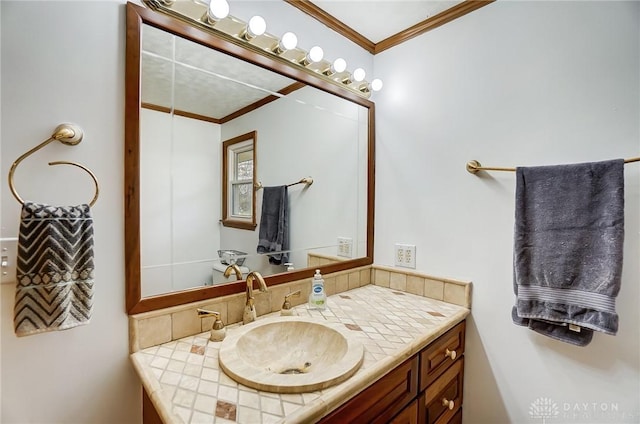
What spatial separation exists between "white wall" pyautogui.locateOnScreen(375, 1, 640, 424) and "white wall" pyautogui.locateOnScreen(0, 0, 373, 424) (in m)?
1.29

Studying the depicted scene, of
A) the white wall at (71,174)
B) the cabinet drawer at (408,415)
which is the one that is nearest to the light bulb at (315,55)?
the white wall at (71,174)

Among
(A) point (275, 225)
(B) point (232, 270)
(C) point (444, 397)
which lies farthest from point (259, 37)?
(C) point (444, 397)

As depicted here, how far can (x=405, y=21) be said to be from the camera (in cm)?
151

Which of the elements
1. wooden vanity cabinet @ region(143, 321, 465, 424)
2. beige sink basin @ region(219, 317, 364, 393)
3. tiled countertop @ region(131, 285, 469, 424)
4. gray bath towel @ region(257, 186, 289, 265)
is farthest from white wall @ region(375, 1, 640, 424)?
beige sink basin @ region(219, 317, 364, 393)

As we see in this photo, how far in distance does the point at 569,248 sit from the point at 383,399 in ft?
2.76

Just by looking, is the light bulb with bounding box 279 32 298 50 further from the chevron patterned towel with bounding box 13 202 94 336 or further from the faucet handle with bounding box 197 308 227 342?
the faucet handle with bounding box 197 308 227 342

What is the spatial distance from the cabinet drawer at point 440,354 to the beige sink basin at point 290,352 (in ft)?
1.05

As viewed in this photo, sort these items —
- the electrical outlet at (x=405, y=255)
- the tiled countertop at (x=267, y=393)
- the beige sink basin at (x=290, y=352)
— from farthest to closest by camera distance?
→ the electrical outlet at (x=405, y=255) → the beige sink basin at (x=290, y=352) → the tiled countertop at (x=267, y=393)

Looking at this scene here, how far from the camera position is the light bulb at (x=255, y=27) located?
1.09 metres

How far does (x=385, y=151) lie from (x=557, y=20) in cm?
88

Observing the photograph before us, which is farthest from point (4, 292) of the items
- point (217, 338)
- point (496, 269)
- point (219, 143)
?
point (496, 269)

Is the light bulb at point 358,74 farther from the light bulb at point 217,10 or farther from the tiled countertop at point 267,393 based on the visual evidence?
the tiled countertop at point 267,393

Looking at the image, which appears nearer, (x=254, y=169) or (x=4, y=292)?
(x=4, y=292)

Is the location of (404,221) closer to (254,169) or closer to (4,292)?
(254,169)
